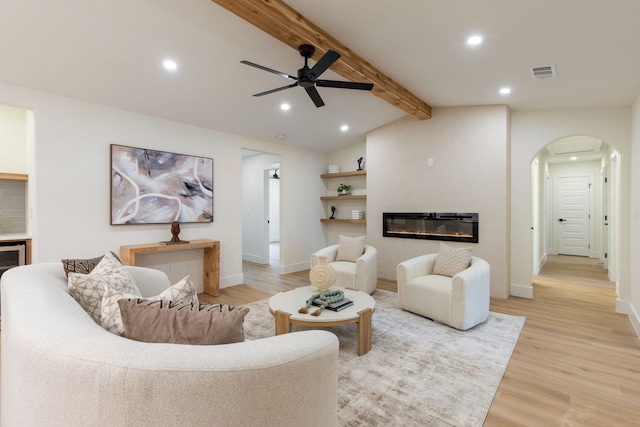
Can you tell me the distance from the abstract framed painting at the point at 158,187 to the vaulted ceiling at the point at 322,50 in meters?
0.62

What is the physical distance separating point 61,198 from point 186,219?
1417 mm

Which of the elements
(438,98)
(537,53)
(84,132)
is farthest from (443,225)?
(84,132)

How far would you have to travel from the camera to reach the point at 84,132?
3545 millimetres

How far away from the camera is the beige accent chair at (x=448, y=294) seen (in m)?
3.13

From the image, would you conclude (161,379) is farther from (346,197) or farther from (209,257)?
(346,197)

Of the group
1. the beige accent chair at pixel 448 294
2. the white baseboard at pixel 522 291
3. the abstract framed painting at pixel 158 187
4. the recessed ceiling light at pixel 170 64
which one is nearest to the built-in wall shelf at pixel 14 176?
the abstract framed painting at pixel 158 187

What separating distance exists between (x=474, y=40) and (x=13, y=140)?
204 inches

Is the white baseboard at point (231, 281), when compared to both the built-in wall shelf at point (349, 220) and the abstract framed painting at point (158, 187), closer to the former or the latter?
the abstract framed painting at point (158, 187)

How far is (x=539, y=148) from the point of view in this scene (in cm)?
438

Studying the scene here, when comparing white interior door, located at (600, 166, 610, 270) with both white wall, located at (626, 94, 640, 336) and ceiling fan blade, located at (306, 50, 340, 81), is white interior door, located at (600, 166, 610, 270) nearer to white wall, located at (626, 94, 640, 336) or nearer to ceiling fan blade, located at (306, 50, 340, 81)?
white wall, located at (626, 94, 640, 336)

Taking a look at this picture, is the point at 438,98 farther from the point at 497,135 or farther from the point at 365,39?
the point at 365,39

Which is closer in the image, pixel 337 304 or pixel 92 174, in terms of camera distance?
pixel 337 304

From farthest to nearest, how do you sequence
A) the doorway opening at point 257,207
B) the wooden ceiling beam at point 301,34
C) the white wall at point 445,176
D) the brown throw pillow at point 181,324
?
the doorway opening at point 257,207 < the white wall at point 445,176 < the wooden ceiling beam at point 301,34 < the brown throw pillow at point 181,324

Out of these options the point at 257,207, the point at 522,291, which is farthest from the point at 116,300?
the point at 257,207
